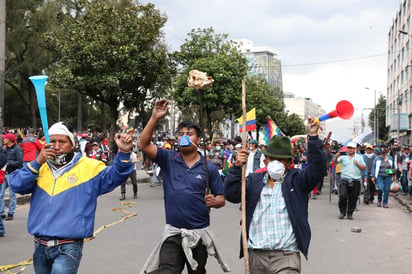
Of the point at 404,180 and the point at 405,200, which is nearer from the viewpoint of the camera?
the point at 405,200

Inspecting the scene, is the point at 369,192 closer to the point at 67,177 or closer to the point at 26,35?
the point at 67,177

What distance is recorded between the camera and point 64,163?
3.77m

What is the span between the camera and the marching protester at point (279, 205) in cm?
397

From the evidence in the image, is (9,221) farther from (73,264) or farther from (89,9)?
(89,9)

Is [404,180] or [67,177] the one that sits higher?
[67,177]

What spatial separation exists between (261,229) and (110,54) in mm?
21663

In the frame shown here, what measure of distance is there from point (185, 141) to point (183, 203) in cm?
57

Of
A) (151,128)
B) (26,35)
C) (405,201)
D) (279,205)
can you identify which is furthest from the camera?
(26,35)

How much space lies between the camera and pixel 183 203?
14.3 feet

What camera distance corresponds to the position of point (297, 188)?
4.09 meters

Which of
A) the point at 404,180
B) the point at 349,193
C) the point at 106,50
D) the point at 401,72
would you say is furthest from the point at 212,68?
the point at 401,72

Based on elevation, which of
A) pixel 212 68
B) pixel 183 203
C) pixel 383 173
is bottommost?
pixel 383 173

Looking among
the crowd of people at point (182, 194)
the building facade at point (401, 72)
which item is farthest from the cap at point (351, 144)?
the building facade at point (401, 72)

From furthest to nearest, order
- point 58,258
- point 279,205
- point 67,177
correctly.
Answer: point 279,205 → point 67,177 → point 58,258
